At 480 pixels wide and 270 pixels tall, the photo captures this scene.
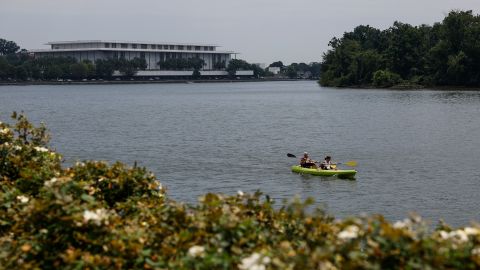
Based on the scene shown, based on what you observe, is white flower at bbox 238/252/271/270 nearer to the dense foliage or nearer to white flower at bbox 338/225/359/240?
white flower at bbox 338/225/359/240

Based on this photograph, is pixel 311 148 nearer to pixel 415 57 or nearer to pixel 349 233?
pixel 349 233

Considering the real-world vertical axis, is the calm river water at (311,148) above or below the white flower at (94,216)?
below

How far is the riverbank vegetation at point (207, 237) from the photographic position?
8695 mm

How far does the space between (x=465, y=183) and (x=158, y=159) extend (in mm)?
24132

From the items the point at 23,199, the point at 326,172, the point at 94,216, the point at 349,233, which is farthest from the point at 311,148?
the point at 349,233

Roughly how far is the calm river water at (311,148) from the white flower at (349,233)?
206 cm

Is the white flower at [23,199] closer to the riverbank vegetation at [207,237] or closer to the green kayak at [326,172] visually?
the riverbank vegetation at [207,237]

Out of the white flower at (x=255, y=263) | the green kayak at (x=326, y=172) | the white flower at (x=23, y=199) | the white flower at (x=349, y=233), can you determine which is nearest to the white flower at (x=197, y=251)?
the white flower at (x=255, y=263)

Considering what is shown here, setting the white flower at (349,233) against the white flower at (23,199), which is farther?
the white flower at (23,199)

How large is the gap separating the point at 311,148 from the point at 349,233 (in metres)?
54.0

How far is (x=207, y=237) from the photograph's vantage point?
10.1 metres

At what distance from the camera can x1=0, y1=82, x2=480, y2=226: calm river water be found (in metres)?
39.1

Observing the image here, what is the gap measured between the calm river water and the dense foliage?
3383cm

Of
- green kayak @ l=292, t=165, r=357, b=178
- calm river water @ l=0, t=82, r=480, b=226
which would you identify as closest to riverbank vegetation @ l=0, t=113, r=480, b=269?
calm river water @ l=0, t=82, r=480, b=226
